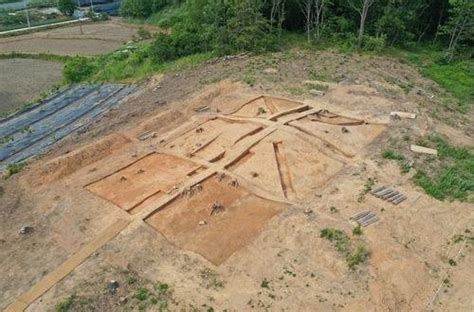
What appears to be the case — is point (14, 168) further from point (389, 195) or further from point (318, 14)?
point (318, 14)

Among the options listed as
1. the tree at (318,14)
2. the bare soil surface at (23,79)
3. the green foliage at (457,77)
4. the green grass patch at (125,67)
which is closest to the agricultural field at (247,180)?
the green foliage at (457,77)

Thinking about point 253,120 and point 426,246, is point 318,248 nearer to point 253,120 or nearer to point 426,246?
point 426,246

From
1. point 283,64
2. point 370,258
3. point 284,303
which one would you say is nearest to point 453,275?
point 370,258

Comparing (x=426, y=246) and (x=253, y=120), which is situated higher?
(x=253, y=120)

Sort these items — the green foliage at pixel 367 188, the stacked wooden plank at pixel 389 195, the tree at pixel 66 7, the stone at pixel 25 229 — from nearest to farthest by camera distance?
the stone at pixel 25 229, the stacked wooden plank at pixel 389 195, the green foliage at pixel 367 188, the tree at pixel 66 7

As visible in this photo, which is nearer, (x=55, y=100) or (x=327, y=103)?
(x=327, y=103)

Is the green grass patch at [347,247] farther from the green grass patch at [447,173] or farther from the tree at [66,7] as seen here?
the tree at [66,7]
